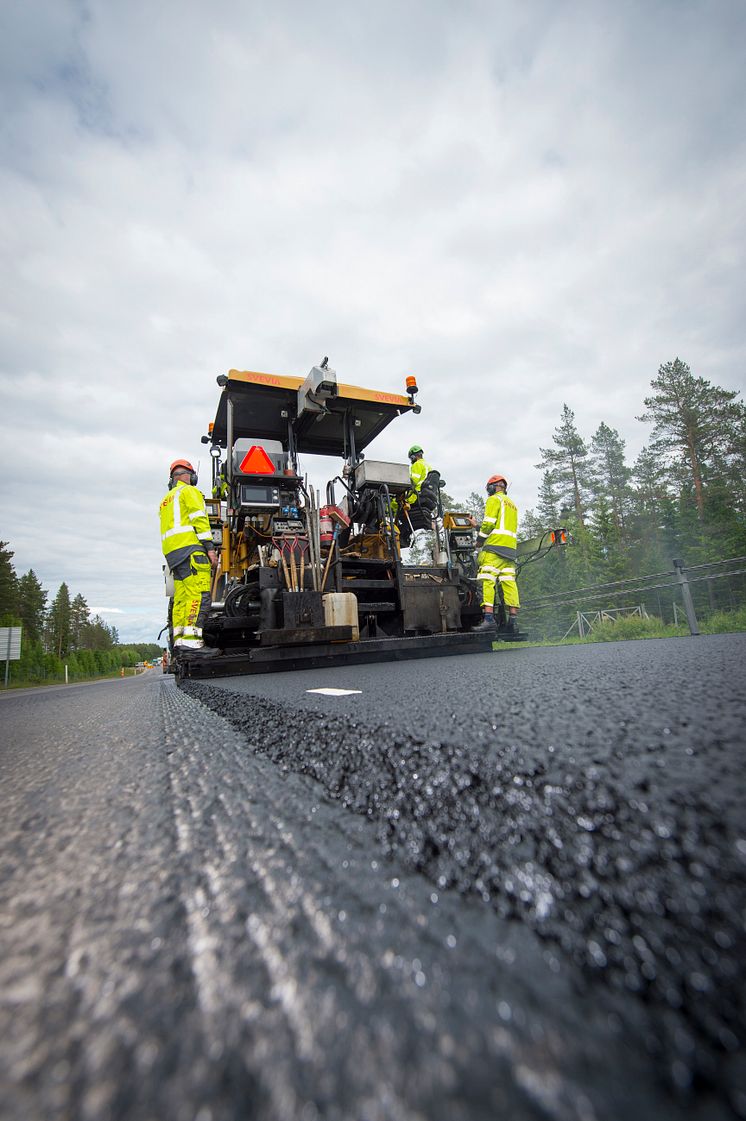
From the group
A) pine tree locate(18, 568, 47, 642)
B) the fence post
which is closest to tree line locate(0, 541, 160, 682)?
pine tree locate(18, 568, 47, 642)

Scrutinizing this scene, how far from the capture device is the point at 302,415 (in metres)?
5.38

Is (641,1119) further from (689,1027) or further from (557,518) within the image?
(557,518)

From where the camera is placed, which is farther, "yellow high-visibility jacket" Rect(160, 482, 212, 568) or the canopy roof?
the canopy roof

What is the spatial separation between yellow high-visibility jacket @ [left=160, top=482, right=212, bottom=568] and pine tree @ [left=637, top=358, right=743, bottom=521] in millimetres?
25379

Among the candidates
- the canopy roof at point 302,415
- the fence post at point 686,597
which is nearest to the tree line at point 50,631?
the canopy roof at point 302,415

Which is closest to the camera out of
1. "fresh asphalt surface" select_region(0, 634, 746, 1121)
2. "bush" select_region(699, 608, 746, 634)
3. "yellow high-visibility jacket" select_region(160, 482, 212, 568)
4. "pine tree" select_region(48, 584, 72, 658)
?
"fresh asphalt surface" select_region(0, 634, 746, 1121)

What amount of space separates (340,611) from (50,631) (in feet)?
216

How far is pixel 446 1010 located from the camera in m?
0.25

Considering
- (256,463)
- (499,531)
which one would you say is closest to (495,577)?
(499,531)

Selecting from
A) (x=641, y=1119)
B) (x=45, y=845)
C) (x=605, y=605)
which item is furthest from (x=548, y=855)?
(x=605, y=605)

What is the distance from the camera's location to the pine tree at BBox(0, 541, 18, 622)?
42.0 metres

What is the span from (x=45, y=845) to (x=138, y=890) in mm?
212

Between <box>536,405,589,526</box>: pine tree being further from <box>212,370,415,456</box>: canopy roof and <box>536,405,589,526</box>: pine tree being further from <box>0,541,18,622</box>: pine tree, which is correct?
<box>0,541,18,622</box>: pine tree

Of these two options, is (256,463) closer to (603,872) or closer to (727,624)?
(603,872)
